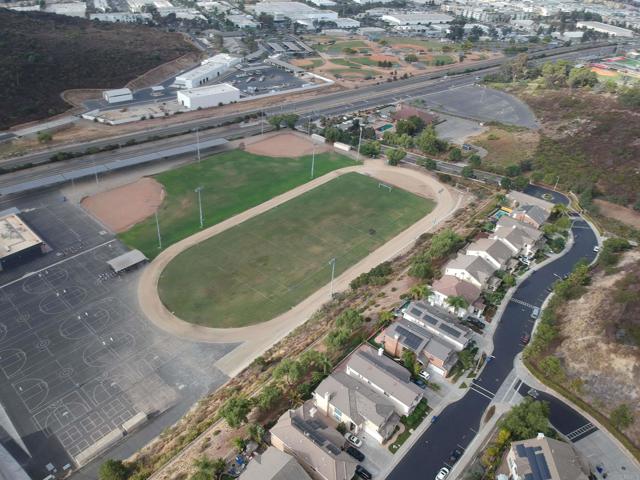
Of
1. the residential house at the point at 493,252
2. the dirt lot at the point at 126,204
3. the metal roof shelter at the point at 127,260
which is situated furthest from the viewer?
the dirt lot at the point at 126,204

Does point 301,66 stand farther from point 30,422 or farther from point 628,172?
point 30,422

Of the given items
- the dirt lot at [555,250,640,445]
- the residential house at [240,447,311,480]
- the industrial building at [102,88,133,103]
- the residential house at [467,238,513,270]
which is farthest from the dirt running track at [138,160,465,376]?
the industrial building at [102,88,133,103]

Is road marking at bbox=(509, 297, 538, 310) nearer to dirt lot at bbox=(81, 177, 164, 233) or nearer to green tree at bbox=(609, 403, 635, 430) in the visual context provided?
green tree at bbox=(609, 403, 635, 430)

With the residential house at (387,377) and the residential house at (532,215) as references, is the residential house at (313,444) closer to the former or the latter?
the residential house at (387,377)

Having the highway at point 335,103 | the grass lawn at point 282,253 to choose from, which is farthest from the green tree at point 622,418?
the highway at point 335,103

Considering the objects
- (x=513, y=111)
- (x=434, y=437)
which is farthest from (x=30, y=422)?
(x=513, y=111)
